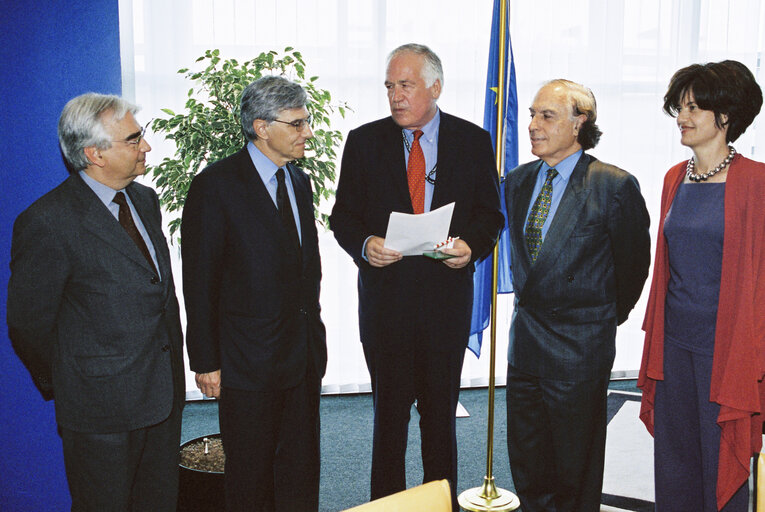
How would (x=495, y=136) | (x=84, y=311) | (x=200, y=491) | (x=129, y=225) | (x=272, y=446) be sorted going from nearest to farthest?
(x=84, y=311)
(x=129, y=225)
(x=272, y=446)
(x=200, y=491)
(x=495, y=136)

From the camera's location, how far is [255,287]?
2291 mm

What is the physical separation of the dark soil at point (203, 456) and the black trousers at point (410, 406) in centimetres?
80

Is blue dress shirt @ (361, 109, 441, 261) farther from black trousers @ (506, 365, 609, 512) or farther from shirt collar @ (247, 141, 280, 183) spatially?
black trousers @ (506, 365, 609, 512)

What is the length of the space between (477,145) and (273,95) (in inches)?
33.9

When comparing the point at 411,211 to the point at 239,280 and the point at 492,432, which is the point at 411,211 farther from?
the point at 492,432

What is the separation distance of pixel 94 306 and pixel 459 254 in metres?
1.27

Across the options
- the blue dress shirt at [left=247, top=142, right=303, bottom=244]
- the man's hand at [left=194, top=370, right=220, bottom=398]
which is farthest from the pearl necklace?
the man's hand at [left=194, top=370, right=220, bottom=398]

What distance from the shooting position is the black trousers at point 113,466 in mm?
2037

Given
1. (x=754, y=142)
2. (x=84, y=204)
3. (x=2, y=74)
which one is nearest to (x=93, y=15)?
(x=2, y=74)

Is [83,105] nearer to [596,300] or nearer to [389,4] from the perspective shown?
[596,300]

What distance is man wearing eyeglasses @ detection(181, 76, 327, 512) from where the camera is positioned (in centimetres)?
226

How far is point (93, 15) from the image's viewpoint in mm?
2750

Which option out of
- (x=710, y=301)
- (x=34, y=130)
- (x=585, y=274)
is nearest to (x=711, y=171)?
(x=710, y=301)

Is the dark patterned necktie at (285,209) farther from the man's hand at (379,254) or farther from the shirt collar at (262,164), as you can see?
the man's hand at (379,254)
